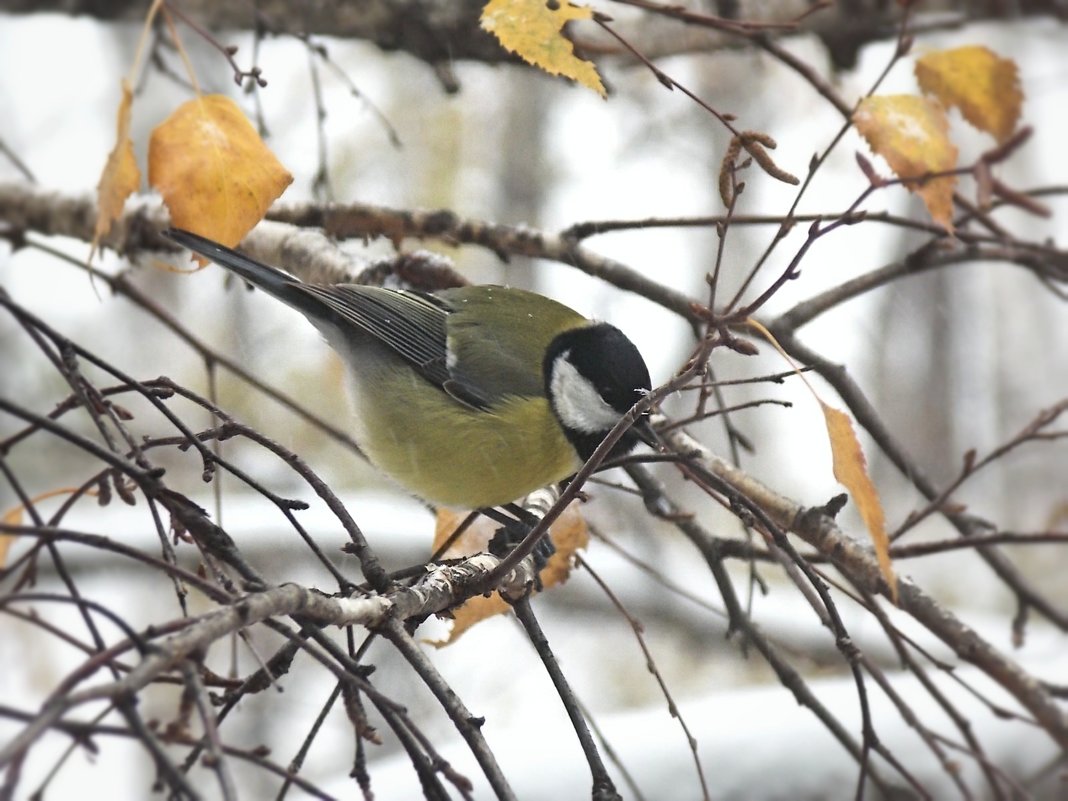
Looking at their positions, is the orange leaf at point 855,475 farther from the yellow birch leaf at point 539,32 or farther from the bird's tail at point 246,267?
the bird's tail at point 246,267

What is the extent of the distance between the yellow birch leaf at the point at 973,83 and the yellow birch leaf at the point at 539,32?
0.81 meters

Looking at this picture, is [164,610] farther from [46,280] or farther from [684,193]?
[684,193]

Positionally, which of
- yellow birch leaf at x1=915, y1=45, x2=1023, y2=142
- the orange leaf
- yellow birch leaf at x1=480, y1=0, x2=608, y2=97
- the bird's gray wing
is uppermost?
the bird's gray wing

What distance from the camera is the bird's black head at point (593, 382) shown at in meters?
2.25

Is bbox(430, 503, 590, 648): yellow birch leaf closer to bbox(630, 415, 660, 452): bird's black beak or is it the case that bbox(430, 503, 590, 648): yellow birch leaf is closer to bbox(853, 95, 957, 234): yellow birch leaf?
bbox(630, 415, 660, 452): bird's black beak

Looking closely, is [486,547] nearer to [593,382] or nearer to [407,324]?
[593,382]

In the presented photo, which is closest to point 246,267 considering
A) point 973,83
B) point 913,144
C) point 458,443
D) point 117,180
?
point 458,443

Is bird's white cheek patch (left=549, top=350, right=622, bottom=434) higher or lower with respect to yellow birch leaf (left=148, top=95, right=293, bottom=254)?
higher

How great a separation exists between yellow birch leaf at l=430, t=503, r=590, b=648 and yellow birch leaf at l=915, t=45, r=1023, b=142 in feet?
3.48

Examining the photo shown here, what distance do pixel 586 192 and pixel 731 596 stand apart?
5.96m

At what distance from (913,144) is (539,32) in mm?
691

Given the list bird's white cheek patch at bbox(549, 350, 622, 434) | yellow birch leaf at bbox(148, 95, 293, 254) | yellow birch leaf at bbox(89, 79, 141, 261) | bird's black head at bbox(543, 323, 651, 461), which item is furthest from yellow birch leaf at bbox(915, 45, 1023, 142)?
yellow birch leaf at bbox(89, 79, 141, 261)

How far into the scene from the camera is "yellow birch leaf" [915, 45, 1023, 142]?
2.06m

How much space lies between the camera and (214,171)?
1538 mm
